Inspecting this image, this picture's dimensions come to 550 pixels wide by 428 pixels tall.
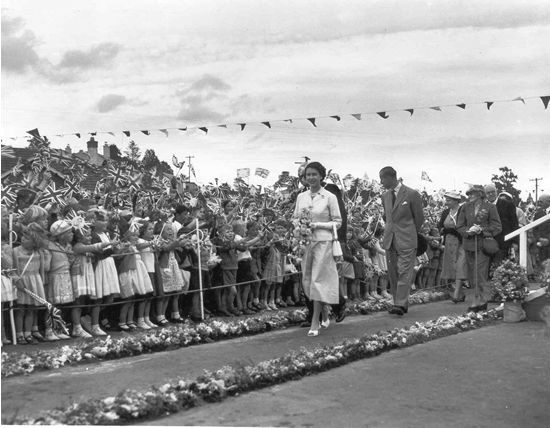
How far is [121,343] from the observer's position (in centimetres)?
779

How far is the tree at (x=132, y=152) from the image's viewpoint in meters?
14.3

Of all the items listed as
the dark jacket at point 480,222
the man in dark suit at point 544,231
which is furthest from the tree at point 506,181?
the dark jacket at point 480,222

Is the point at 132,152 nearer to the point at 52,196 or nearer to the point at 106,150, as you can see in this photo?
the point at 52,196

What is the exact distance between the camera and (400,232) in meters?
11.4

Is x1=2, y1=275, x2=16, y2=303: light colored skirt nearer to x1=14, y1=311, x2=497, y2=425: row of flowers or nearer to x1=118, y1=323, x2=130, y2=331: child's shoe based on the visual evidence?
x1=118, y1=323, x2=130, y2=331: child's shoe

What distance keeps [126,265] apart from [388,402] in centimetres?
512

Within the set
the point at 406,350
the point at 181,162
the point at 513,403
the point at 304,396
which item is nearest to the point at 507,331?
the point at 406,350

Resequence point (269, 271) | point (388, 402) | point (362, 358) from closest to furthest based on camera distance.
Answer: point (388, 402)
point (362, 358)
point (269, 271)

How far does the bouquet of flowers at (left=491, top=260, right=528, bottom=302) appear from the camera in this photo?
10.5 m

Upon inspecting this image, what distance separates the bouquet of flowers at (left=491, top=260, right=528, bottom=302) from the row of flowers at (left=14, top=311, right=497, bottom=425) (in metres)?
2.29

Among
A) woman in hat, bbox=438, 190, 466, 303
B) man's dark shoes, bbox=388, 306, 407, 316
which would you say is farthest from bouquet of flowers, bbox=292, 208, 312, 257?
woman in hat, bbox=438, 190, 466, 303

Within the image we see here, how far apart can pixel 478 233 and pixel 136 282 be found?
16.5 ft

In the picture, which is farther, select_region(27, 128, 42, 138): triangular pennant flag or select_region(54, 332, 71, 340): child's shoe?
select_region(27, 128, 42, 138): triangular pennant flag

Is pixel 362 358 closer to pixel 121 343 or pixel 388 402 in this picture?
pixel 388 402
